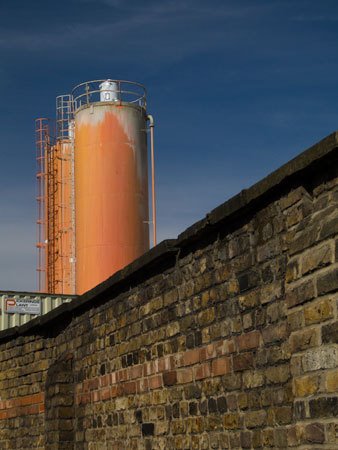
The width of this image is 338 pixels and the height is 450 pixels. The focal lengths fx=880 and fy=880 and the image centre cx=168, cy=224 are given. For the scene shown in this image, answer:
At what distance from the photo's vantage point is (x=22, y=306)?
2144 centimetres

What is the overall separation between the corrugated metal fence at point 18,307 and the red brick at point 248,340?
50.2 feet

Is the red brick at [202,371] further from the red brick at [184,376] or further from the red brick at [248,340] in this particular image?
the red brick at [248,340]

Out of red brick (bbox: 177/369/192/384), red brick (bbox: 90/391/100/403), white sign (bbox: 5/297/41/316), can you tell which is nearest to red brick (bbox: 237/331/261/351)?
red brick (bbox: 177/369/192/384)

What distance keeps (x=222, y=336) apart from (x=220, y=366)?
0.23m

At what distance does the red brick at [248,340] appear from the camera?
242 inches

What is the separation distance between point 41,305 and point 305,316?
56.8ft

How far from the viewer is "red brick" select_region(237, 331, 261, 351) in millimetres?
6156

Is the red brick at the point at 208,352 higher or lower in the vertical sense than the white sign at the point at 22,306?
lower

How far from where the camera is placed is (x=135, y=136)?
24844 mm

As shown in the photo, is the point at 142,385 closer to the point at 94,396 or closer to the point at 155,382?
the point at 155,382

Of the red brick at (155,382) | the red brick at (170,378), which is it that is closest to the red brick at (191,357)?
the red brick at (170,378)

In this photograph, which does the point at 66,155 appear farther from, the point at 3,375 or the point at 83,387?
the point at 83,387

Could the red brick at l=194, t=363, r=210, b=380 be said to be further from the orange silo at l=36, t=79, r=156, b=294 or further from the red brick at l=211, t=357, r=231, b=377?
the orange silo at l=36, t=79, r=156, b=294

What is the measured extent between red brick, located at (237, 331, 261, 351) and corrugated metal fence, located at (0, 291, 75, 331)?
50.2ft
